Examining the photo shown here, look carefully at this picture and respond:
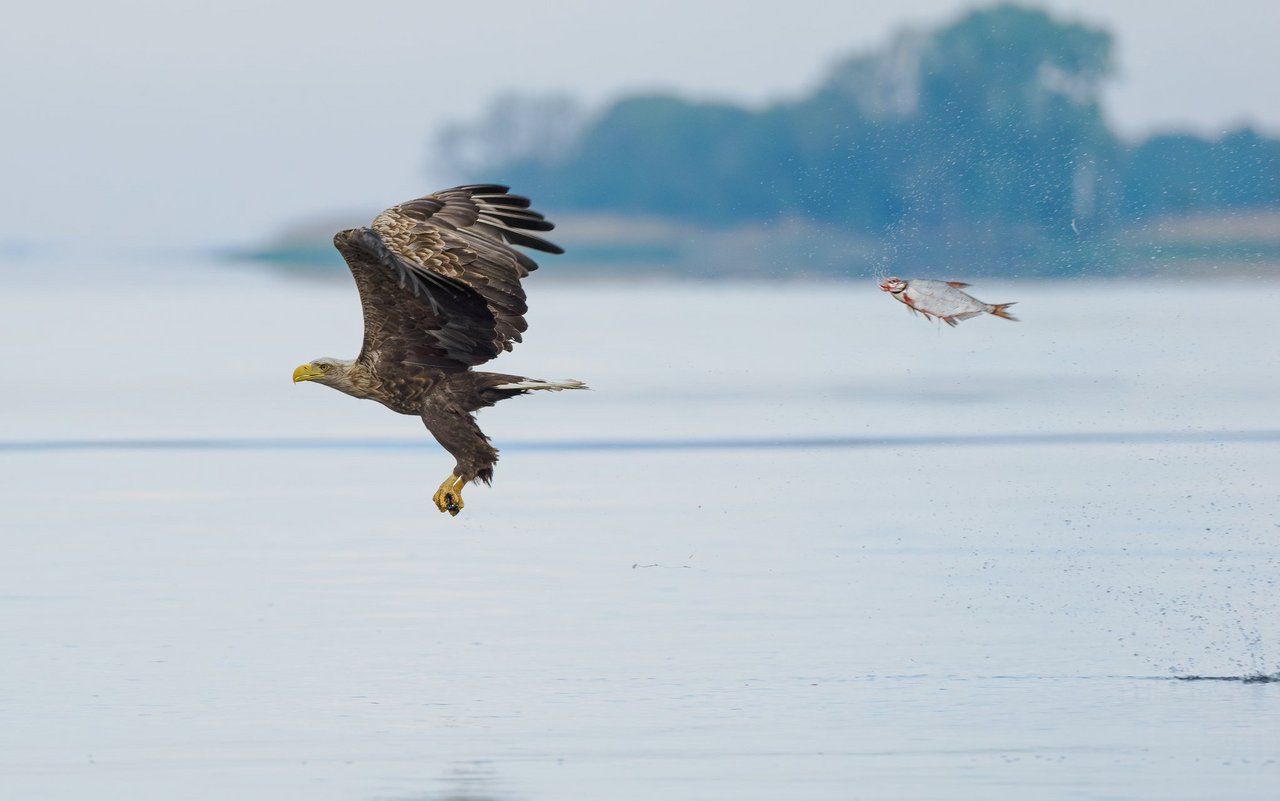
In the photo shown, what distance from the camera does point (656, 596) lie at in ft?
45.4

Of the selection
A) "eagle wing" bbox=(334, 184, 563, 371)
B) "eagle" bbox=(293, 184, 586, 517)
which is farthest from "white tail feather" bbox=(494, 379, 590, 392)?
"eagle wing" bbox=(334, 184, 563, 371)

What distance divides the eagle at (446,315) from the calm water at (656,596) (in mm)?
1034

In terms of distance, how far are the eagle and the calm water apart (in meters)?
1.03

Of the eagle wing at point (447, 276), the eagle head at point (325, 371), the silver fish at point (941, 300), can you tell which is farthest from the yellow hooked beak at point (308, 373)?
the silver fish at point (941, 300)

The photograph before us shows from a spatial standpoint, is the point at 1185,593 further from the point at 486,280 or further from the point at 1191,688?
the point at 486,280

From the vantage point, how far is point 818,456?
21.1m

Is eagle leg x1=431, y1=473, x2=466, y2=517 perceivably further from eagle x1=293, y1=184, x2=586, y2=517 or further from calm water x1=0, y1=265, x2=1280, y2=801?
calm water x1=0, y1=265, x2=1280, y2=801

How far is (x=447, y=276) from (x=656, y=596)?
208 cm

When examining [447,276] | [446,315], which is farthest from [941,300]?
[447,276]

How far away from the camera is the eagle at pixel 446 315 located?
12344mm

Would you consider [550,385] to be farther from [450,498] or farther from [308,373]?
[308,373]

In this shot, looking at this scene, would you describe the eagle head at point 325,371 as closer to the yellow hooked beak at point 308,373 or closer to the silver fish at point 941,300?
the yellow hooked beak at point 308,373

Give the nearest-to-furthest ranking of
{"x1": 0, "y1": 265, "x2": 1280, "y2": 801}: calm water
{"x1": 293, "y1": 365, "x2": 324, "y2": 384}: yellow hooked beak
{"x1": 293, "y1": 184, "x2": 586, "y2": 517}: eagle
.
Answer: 1. {"x1": 0, "y1": 265, "x2": 1280, "y2": 801}: calm water
2. {"x1": 293, "y1": 184, "x2": 586, "y2": 517}: eagle
3. {"x1": 293, "y1": 365, "x2": 324, "y2": 384}: yellow hooked beak

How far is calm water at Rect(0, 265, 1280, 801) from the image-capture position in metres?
10.1
